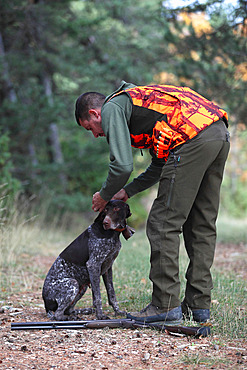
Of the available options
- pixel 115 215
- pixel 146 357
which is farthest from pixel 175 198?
pixel 146 357

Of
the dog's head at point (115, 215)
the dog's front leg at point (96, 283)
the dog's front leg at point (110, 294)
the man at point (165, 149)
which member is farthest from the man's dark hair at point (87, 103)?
the dog's front leg at point (110, 294)

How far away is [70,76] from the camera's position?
44.1 feet

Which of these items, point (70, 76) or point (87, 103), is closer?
point (87, 103)

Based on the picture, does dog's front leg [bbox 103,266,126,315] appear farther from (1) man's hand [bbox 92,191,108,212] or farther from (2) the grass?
Answer: (1) man's hand [bbox 92,191,108,212]

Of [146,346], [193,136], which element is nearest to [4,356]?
[146,346]

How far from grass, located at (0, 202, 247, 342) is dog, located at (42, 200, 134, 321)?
0.60m

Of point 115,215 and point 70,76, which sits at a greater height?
point 70,76

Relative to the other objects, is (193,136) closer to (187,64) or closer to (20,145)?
(187,64)

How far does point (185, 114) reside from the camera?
11.6 feet

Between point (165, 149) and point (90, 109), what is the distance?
74 cm

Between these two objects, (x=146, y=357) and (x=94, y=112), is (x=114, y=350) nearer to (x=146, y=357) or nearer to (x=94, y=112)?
(x=146, y=357)

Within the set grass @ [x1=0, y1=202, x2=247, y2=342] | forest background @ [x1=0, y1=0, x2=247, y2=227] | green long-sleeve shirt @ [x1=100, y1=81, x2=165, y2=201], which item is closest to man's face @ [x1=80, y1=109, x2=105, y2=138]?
green long-sleeve shirt @ [x1=100, y1=81, x2=165, y2=201]

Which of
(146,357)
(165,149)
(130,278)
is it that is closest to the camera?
(146,357)

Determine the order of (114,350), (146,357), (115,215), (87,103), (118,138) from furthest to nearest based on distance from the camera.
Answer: (115,215) < (87,103) < (118,138) < (114,350) < (146,357)
